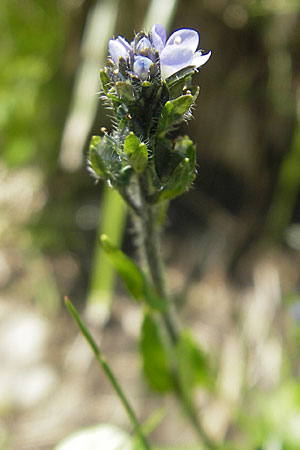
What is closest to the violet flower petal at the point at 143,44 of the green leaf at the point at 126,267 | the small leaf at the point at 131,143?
the small leaf at the point at 131,143

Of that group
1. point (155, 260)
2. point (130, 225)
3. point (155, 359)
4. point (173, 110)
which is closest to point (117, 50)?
point (173, 110)

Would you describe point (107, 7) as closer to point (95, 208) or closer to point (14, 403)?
point (95, 208)

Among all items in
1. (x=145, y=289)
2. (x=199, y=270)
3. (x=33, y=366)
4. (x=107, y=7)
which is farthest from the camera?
(x=199, y=270)

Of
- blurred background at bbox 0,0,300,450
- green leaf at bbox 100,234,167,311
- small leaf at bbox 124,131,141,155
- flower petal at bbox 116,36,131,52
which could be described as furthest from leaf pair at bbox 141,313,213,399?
flower petal at bbox 116,36,131,52

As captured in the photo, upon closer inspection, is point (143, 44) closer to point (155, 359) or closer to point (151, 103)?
point (151, 103)

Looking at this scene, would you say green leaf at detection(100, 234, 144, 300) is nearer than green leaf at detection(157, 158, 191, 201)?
No

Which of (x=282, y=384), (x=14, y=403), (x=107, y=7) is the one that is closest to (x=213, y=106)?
(x=107, y=7)

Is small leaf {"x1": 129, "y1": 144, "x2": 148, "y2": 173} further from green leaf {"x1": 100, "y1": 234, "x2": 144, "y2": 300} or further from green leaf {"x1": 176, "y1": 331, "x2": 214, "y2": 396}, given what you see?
green leaf {"x1": 176, "y1": 331, "x2": 214, "y2": 396}
